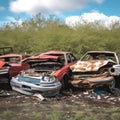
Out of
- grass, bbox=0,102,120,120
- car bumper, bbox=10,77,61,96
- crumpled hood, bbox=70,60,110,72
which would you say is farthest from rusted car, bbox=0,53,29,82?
grass, bbox=0,102,120,120

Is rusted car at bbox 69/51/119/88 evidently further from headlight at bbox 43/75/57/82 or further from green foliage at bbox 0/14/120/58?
green foliage at bbox 0/14/120/58

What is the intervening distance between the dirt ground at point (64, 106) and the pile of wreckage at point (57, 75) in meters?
0.36

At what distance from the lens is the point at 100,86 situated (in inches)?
517

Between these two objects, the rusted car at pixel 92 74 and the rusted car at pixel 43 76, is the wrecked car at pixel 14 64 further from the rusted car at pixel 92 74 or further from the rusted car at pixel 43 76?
the rusted car at pixel 92 74

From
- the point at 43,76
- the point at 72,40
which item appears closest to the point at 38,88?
the point at 43,76

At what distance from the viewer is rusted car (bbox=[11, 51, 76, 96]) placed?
12.2 m

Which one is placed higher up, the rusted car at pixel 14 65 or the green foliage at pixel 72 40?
the green foliage at pixel 72 40

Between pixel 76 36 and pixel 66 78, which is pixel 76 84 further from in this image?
pixel 76 36

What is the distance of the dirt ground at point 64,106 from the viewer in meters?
9.30

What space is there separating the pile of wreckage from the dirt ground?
356mm

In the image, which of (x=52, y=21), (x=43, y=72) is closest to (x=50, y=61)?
(x=43, y=72)

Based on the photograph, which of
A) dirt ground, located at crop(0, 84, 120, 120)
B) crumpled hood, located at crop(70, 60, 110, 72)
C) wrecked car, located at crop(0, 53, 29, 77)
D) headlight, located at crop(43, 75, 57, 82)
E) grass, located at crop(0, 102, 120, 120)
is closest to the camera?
grass, located at crop(0, 102, 120, 120)

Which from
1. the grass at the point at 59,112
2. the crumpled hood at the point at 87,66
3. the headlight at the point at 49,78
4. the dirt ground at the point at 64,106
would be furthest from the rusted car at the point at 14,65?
the grass at the point at 59,112

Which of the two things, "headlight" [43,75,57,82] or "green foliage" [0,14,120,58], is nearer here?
"headlight" [43,75,57,82]
